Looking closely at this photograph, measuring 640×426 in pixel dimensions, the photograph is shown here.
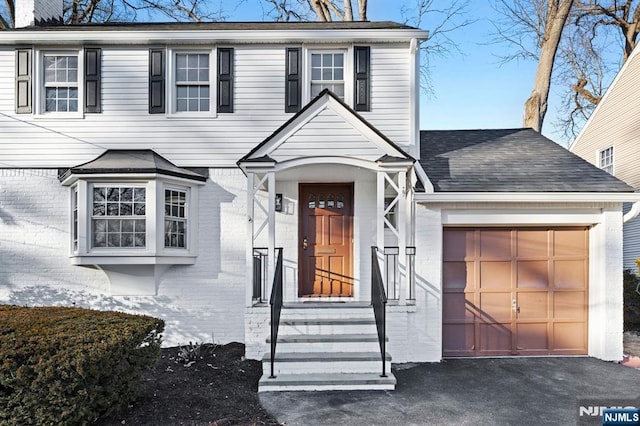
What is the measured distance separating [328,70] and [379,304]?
4370mm

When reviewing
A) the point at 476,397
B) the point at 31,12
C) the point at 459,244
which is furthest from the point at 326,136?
the point at 31,12

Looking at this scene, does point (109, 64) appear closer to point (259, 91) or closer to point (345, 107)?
point (259, 91)

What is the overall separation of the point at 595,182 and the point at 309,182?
478 cm

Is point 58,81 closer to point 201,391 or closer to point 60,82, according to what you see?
point 60,82

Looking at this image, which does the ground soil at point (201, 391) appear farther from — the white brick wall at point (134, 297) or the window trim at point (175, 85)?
the window trim at point (175, 85)

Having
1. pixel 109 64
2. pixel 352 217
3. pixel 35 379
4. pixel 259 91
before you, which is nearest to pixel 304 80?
pixel 259 91

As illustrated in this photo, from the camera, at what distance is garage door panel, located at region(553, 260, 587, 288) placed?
778cm

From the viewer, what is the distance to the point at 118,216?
25.4ft

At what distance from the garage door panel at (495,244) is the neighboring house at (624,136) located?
241 inches

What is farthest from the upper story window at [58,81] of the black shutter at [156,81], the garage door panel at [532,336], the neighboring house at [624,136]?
the neighboring house at [624,136]

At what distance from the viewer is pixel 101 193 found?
7.81 metres

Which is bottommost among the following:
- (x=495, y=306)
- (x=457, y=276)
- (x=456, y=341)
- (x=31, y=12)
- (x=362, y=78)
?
(x=456, y=341)

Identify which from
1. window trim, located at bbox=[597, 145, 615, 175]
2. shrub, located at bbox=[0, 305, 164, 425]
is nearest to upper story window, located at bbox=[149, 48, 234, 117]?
shrub, located at bbox=[0, 305, 164, 425]

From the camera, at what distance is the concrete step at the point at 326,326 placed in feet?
22.2
